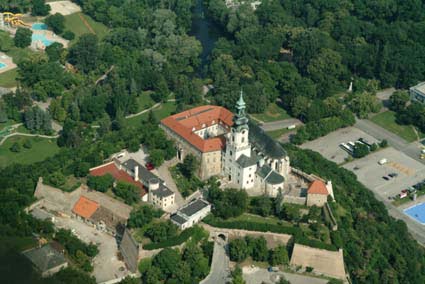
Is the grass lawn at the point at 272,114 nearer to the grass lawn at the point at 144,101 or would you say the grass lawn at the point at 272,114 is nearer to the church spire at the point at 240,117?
the grass lawn at the point at 144,101

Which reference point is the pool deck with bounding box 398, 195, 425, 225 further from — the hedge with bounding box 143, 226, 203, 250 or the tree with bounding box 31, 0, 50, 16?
the tree with bounding box 31, 0, 50, 16

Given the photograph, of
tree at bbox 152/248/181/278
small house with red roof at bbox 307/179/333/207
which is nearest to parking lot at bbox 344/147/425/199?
small house with red roof at bbox 307/179/333/207

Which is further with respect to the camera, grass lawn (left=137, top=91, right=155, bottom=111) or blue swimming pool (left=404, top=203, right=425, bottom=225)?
grass lawn (left=137, top=91, right=155, bottom=111)

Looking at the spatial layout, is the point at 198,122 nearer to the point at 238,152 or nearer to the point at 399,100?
the point at 238,152

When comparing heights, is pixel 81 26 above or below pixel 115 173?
below

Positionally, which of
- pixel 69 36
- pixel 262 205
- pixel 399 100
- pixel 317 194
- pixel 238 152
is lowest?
pixel 69 36

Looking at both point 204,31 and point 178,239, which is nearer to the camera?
point 178,239

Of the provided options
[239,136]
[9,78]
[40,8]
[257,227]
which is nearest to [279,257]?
[257,227]
